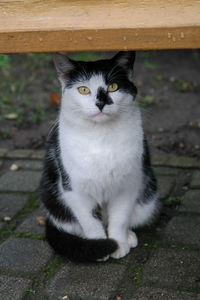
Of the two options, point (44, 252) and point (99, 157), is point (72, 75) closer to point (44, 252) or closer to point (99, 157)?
point (99, 157)

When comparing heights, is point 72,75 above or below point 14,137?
above

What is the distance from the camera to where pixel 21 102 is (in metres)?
4.21

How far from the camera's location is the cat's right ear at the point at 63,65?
207 centimetres

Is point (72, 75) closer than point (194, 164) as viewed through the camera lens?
Yes

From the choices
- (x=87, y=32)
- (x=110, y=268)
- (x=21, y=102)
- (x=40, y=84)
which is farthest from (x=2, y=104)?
(x=87, y=32)

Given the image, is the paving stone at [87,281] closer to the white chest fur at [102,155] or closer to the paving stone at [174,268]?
the paving stone at [174,268]

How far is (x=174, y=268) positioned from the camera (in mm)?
2088

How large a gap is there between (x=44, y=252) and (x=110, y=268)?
381mm

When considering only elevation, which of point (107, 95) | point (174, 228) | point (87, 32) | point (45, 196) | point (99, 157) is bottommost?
point (174, 228)

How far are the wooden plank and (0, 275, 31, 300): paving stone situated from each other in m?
1.07

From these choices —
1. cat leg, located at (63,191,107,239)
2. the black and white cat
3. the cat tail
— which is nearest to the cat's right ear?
the black and white cat

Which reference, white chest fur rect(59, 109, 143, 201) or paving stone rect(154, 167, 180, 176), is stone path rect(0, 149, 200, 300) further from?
white chest fur rect(59, 109, 143, 201)

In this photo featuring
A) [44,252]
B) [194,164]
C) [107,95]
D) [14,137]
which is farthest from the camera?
[14,137]

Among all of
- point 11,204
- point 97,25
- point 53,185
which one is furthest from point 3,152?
point 97,25
